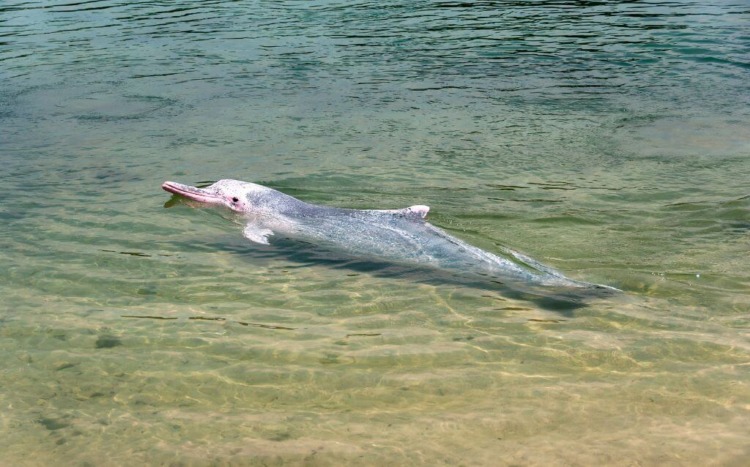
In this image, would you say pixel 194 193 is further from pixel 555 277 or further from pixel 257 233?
pixel 555 277

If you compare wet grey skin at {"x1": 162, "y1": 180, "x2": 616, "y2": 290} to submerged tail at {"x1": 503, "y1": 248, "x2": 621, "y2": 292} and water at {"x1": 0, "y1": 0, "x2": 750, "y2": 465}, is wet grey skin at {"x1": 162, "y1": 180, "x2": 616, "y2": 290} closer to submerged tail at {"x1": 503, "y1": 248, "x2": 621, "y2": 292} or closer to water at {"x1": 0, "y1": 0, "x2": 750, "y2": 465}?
submerged tail at {"x1": 503, "y1": 248, "x2": 621, "y2": 292}

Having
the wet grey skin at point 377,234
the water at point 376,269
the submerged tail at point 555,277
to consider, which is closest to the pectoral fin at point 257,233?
the wet grey skin at point 377,234

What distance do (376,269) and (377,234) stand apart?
0.42 metres

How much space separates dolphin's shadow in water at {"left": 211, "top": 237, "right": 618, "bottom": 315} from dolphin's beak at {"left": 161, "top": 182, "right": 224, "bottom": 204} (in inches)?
57.1

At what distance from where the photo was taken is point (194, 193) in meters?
10.5

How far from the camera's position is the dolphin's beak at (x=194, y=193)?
10.4 meters

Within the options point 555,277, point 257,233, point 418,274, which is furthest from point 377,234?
point 555,277

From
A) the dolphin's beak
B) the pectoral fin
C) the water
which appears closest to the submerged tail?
the water

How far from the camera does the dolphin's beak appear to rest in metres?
10.4

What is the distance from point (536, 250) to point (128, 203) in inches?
191

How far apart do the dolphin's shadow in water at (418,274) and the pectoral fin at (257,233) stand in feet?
0.25

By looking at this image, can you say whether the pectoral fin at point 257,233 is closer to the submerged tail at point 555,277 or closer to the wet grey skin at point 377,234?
the wet grey skin at point 377,234

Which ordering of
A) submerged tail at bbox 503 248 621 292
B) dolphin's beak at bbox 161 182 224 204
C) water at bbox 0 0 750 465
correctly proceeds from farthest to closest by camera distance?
dolphin's beak at bbox 161 182 224 204, submerged tail at bbox 503 248 621 292, water at bbox 0 0 750 465

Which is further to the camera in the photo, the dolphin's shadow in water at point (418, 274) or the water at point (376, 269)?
the dolphin's shadow in water at point (418, 274)
